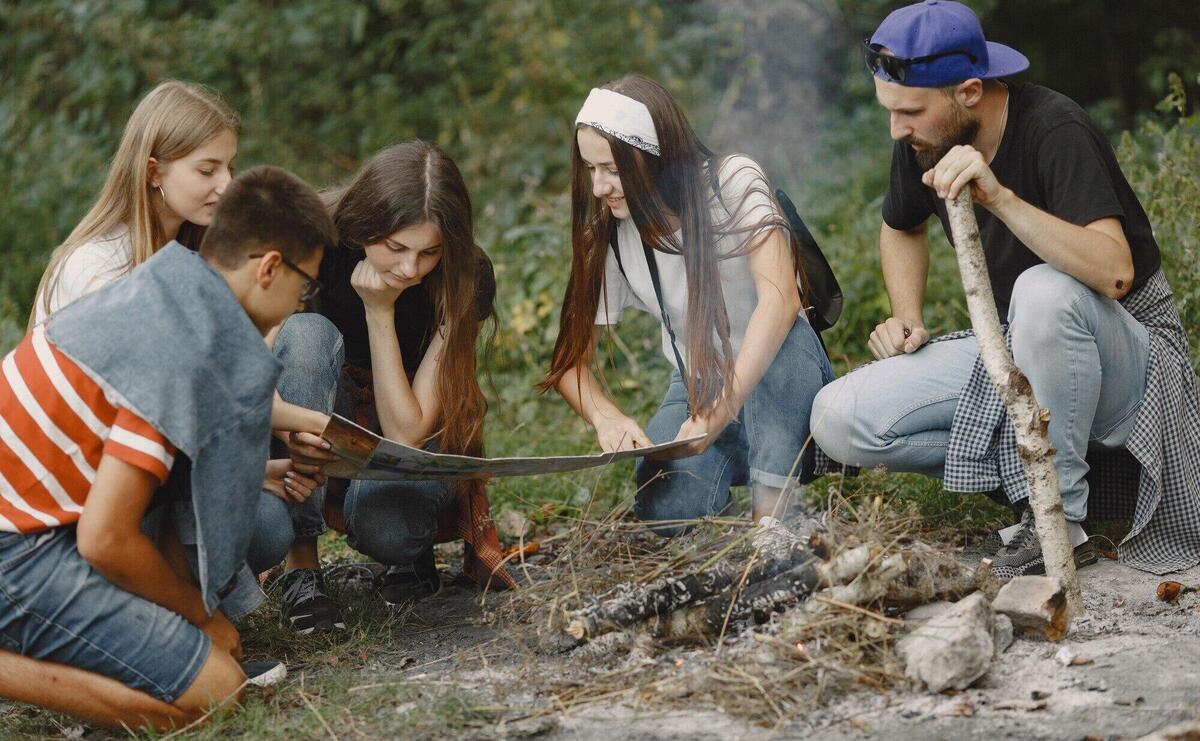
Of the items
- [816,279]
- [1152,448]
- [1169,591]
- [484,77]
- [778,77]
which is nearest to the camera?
[1169,591]

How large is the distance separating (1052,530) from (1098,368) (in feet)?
1.51

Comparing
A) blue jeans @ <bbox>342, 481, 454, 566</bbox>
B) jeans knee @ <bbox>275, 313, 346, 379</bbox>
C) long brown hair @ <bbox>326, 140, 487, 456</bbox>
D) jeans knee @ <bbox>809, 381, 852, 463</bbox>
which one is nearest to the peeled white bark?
jeans knee @ <bbox>809, 381, 852, 463</bbox>

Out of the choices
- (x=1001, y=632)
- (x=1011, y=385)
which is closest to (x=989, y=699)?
(x=1001, y=632)

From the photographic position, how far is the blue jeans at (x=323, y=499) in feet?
10.5

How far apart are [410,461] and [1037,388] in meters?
1.52

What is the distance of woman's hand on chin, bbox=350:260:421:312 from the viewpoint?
10.7 ft

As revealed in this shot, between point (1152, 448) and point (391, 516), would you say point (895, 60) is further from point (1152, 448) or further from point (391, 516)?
point (391, 516)

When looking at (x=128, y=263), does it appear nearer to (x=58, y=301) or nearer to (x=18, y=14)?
(x=58, y=301)

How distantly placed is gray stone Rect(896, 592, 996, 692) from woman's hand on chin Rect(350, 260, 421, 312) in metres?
1.56

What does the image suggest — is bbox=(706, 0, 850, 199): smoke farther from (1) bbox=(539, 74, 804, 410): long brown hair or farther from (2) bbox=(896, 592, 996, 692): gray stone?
(2) bbox=(896, 592, 996, 692): gray stone

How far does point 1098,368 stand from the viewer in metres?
3.03

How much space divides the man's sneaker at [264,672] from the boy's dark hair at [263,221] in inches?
35.7

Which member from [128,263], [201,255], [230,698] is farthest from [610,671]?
[128,263]

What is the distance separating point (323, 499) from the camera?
135 inches
